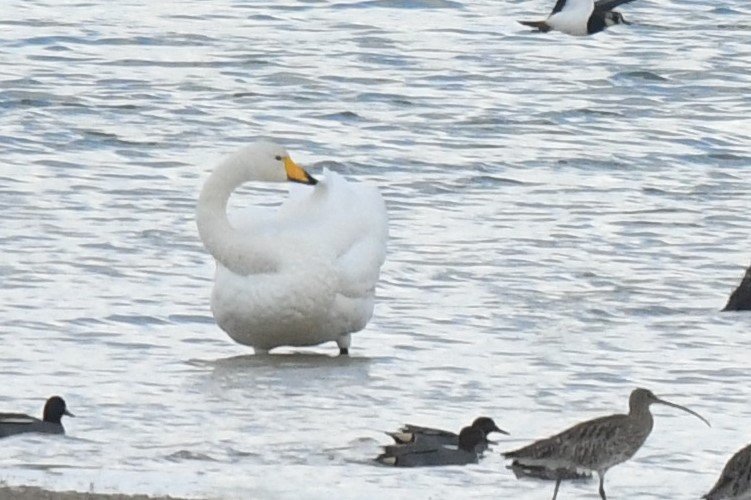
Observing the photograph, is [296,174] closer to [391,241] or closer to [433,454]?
[391,241]

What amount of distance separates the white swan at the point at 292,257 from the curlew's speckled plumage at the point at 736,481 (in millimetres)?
4089

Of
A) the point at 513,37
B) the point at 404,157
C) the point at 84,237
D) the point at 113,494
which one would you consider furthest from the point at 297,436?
the point at 513,37

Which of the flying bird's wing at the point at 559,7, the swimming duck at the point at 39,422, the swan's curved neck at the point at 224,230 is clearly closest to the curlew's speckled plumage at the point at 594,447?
the swimming duck at the point at 39,422

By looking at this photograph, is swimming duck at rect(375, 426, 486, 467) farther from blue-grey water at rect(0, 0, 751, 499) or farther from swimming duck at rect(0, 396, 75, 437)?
swimming duck at rect(0, 396, 75, 437)

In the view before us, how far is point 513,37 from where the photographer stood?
29672 millimetres

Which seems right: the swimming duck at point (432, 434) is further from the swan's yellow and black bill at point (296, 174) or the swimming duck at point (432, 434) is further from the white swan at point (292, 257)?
the swan's yellow and black bill at point (296, 174)

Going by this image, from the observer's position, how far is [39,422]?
973 cm

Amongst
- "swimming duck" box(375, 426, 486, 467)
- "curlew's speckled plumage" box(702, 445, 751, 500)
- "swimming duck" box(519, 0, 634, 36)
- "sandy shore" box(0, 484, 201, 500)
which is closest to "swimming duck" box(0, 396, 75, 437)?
"sandy shore" box(0, 484, 201, 500)

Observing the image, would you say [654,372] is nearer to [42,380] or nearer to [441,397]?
[441,397]

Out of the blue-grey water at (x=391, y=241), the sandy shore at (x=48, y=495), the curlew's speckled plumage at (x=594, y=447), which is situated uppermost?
the sandy shore at (x=48, y=495)

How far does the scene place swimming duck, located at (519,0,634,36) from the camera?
19.7m

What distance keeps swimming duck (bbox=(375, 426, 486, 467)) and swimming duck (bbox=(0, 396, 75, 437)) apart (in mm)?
1352

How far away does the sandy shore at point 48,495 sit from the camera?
8070 millimetres


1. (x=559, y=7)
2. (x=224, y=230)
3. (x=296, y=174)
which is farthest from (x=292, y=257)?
(x=559, y=7)
